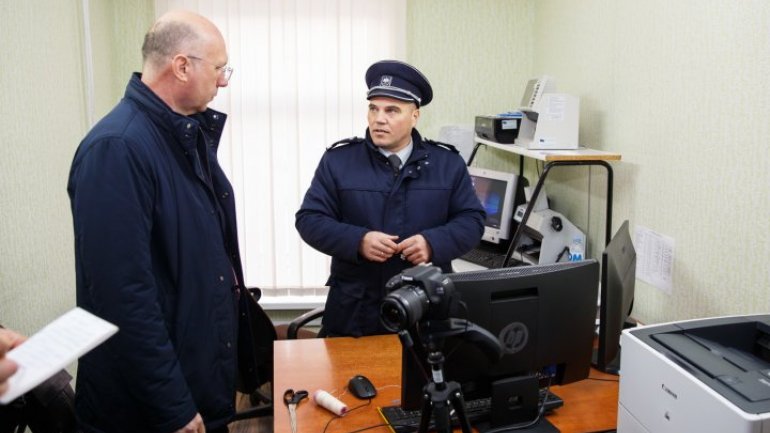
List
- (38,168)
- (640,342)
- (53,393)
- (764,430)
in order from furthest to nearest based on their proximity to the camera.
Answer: (38,168) → (53,393) → (640,342) → (764,430)

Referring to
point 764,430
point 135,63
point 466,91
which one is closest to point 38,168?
point 135,63

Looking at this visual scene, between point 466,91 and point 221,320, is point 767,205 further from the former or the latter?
point 466,91

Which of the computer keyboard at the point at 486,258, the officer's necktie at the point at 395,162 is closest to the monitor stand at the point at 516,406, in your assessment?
the officer's necktie at the point at 395,162

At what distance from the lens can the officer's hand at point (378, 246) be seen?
6.18ft

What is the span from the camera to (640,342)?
4.23 ft

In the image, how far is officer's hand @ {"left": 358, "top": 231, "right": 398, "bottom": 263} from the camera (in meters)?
1.88

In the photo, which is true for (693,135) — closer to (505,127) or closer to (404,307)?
(505,127)

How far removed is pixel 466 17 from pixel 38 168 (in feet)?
7.84

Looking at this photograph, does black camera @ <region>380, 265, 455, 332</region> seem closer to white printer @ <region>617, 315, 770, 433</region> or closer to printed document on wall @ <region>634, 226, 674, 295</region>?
white printer @ <region>617, 315, 770, 433</region>

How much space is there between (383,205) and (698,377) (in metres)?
1.14

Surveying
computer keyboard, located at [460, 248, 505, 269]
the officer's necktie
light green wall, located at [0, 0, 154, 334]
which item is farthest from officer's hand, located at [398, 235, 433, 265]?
light green wall, located at [0, 0, 154, 334]

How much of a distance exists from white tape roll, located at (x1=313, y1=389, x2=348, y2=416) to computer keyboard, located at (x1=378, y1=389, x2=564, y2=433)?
10 centimetres

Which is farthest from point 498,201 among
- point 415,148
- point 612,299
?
point 612,299

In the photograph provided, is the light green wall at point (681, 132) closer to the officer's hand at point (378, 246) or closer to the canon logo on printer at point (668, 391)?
the canon logo on printer at point (668, 391)
